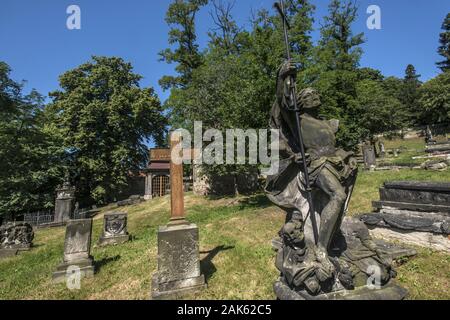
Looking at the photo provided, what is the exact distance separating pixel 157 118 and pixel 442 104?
4126 cm

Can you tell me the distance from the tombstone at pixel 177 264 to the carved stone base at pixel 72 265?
8.19ft

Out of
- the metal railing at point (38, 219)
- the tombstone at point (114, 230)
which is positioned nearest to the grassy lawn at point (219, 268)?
the tombstone at point (114, 230)

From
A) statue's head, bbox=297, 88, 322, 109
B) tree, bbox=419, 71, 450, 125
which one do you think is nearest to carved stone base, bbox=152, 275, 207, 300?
statue's head, bbox=297, 88, 322, 109

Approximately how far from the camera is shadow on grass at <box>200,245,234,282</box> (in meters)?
5.84

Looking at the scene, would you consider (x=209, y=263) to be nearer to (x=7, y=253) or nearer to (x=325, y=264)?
(x=325, y=264)

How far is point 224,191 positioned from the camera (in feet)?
68.6

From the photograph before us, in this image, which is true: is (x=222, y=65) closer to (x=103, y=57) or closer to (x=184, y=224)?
(x=184, y=224)

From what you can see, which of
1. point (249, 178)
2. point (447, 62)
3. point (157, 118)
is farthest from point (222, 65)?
point (447, 62)

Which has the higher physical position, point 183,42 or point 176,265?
point 183,42

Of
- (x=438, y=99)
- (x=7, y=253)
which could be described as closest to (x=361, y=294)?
(x=7, y=253)

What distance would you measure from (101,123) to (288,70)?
26.7 metres

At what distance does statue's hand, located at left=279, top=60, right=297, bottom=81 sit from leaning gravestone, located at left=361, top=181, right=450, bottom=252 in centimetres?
491

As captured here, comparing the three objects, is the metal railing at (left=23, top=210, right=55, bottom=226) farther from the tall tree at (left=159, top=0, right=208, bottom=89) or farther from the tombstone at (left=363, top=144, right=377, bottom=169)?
the tombstone at (left=363, top=144, right=377, bottom=169)

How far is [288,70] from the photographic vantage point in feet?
11.8
